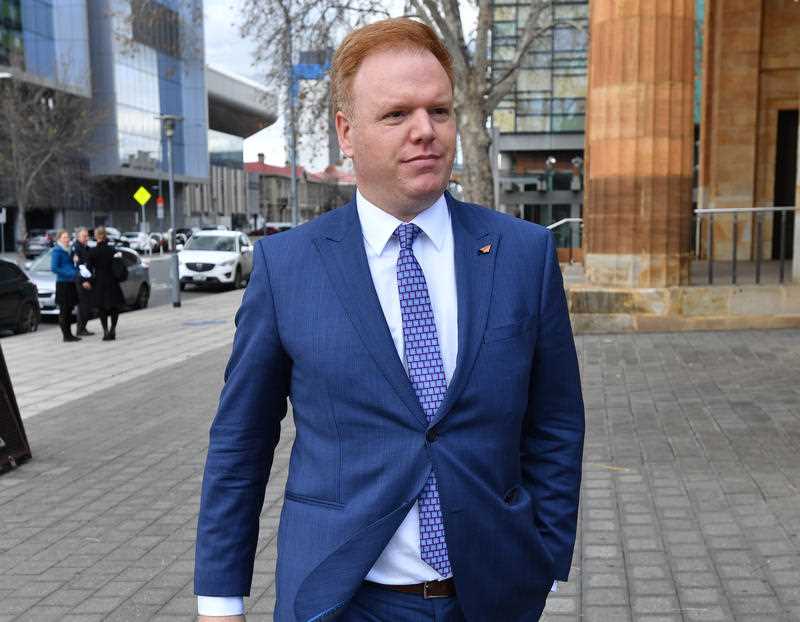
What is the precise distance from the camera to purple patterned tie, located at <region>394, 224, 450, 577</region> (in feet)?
6.15

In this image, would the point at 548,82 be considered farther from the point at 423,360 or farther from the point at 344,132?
the point at 423,360

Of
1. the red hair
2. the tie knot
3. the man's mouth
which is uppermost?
the red hair

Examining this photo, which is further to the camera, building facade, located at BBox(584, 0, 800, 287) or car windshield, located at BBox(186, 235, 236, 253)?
car windshield, located at BBox(186, 235, 236, 253)

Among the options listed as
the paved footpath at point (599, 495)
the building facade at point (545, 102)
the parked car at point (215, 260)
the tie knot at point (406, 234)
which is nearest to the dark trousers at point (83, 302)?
the paved footpath at point (599, 495)

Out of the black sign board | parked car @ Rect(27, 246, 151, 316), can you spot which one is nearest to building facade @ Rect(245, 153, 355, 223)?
parked car @ Rect(27, 246, 151, 316)

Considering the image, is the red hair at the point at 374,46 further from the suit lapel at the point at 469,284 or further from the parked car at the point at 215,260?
the parked car at the point at 215,260

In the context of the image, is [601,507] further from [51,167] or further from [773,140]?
[51,167]

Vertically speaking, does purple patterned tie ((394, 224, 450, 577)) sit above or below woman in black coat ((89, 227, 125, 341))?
above

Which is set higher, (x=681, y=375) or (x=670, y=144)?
(x=670, y=144)

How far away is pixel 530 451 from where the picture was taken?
2.11 metres

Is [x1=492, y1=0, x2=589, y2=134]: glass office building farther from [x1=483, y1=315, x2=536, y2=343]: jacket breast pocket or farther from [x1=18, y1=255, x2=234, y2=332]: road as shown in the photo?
[x1=483, y1=315, x2=536, y2=343]: jacket breast pocket

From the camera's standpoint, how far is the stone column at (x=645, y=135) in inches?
508

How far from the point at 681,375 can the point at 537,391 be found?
8.11 metres

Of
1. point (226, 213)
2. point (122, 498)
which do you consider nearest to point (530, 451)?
point (122, 498)
